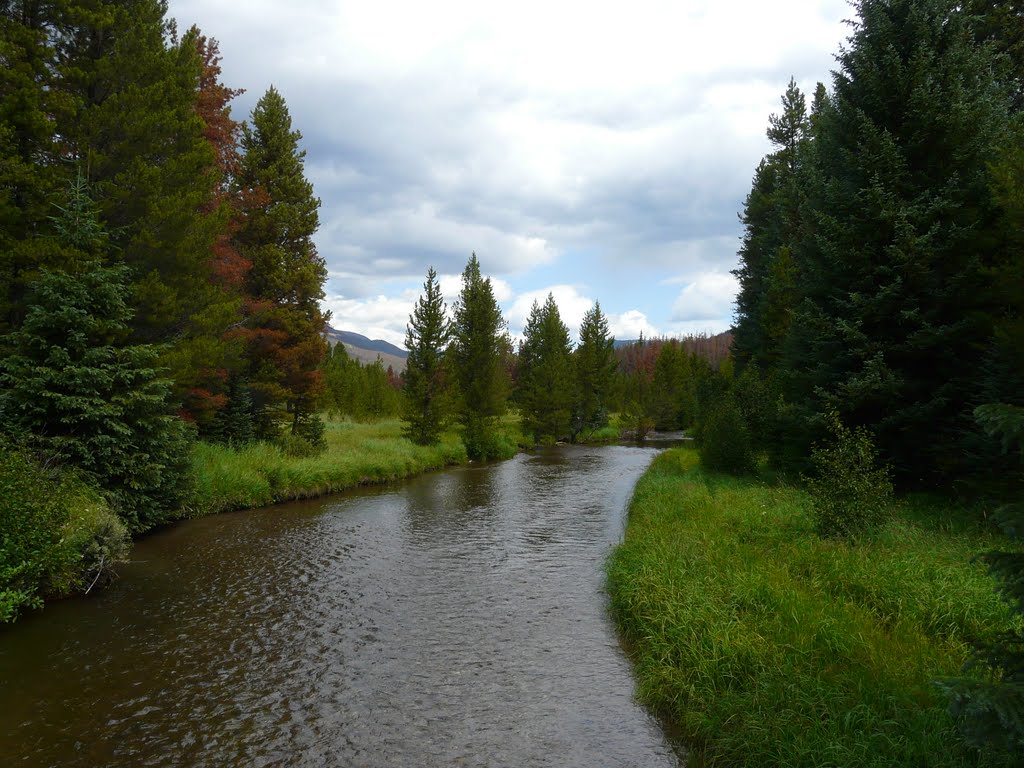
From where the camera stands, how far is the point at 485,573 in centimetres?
1123

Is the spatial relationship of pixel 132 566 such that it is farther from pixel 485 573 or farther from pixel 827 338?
pixel 827 338

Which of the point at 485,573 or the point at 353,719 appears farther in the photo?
the point at 485,573

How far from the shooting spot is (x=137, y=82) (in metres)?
14.1

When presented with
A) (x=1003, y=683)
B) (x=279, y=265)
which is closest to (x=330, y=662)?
(x=1003, y=683)

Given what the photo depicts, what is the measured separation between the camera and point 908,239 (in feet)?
39.8

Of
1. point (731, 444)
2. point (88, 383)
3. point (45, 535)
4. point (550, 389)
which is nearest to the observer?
point (45, 535)

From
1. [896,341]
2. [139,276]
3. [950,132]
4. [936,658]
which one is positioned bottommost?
[936,658]

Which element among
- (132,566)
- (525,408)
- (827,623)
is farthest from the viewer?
(525,408)

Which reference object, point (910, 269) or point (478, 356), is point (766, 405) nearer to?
point (910, 269)

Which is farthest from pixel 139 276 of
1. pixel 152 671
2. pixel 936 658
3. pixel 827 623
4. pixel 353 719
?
pixel 936 658

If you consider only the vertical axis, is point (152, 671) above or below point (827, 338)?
below

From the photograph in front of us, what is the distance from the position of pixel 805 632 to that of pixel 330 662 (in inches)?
237

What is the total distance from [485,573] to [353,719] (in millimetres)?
5275

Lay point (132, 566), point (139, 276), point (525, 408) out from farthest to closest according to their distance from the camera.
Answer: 1. point (525, 408)
2. point (139, 276)
3. point (132, 566)
